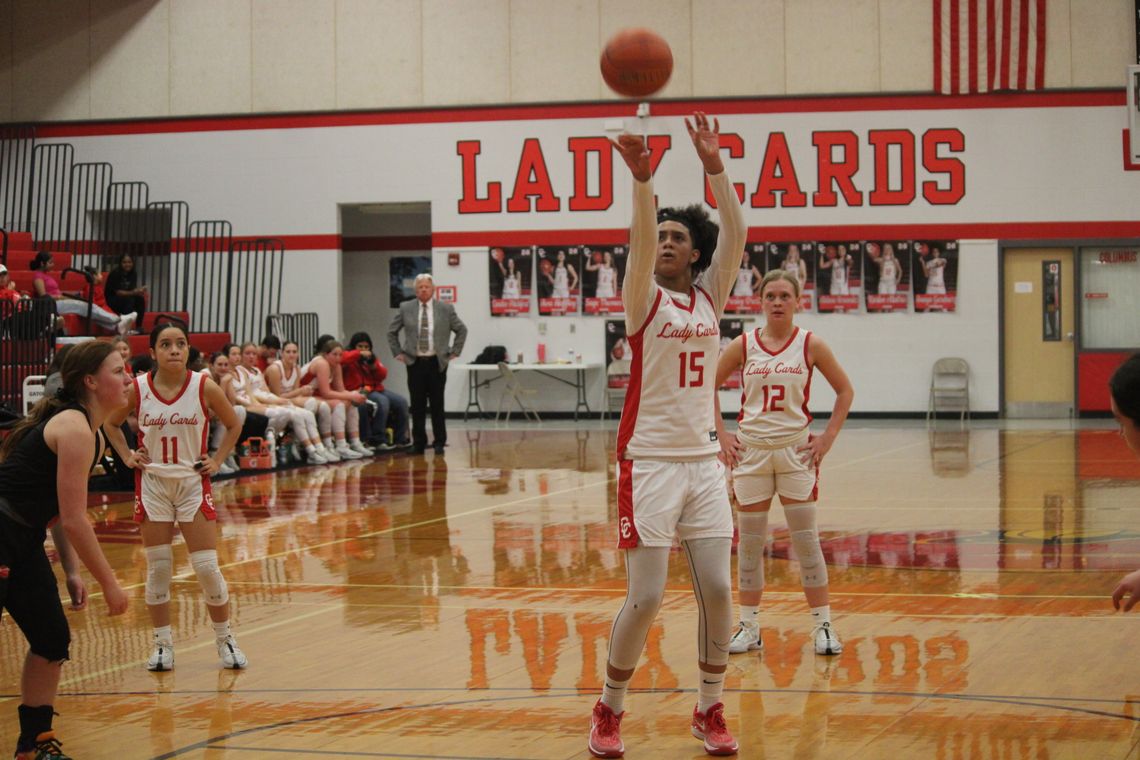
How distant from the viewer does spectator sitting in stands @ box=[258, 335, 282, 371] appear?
16078 mm

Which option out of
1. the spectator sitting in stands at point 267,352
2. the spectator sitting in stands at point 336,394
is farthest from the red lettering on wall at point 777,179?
the spectator sitting in stands at point 267,352

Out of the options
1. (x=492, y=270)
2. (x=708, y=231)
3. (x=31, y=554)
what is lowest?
(x=31, y=554)

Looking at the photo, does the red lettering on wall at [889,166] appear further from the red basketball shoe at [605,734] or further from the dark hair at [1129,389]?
the dark hair at [1129,389]

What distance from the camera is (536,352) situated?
73.0 ft

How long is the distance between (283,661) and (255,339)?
16.3 metres

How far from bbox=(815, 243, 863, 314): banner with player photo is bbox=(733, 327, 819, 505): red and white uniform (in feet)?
50.5

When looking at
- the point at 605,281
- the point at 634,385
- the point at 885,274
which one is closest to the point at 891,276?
the point at 885,274

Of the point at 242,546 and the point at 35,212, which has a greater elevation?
the point at 35,212

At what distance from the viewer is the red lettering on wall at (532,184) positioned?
2219 cm

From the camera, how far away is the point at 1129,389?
138 inches

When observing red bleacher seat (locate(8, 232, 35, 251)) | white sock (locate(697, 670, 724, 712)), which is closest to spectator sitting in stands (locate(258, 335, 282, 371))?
red bleacher seat (locate(8, 232, 35, 251))

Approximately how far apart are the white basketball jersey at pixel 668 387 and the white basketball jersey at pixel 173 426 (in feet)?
8.39

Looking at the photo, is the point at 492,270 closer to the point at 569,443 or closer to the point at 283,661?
the point at 569,443

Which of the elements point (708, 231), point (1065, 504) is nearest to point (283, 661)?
point (708, 231)
